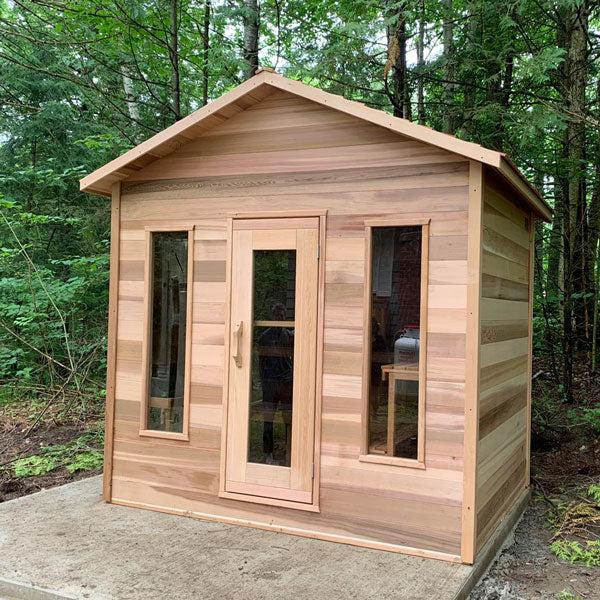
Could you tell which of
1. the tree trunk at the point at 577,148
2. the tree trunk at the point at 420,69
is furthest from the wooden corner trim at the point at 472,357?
the tree trunk at the point at 420,69

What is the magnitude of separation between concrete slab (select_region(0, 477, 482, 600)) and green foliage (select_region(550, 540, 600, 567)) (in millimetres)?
859

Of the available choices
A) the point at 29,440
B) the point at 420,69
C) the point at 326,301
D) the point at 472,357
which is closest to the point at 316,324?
the point at 326,301

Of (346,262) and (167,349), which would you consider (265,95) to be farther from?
(167,349)

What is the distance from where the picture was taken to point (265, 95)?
400cm

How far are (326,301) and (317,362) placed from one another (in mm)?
397

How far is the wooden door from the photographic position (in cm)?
385

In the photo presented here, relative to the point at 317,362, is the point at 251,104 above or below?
above

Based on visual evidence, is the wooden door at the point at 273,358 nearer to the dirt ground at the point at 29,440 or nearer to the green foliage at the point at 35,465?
the dirt ground at the point at 29,440

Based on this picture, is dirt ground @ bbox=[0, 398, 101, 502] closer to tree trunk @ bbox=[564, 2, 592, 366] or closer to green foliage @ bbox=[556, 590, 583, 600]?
green foliage @ bbox=[556, 590, 583, 600]

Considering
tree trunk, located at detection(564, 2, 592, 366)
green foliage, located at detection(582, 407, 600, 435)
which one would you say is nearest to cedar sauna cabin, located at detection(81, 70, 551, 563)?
green foliage, located at detection(582, 407, 600, 435)

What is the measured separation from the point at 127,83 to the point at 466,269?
280 inches

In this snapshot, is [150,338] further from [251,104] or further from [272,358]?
[251,104]

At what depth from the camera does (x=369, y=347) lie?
12.1ft

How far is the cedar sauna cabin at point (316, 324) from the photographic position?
3496 mm
